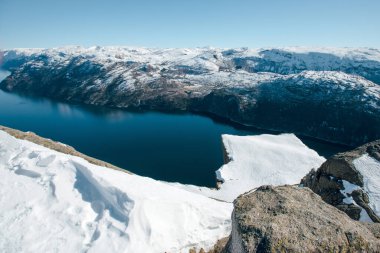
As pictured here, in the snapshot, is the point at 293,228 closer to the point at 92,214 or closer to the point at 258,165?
the point at 92,214

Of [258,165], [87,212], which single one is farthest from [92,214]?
[258,165]

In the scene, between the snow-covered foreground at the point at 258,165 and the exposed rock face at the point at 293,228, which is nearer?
the exposed rock face at the point at 293,228

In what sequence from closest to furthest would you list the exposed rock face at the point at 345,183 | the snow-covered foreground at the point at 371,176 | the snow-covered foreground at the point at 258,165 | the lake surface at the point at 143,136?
the exposed rock face at the point at 345,183, the snow-covered foreground at the point at 371,176, the snow-covered foreground at the point at 258,165, the lake surface at the point at 143,136

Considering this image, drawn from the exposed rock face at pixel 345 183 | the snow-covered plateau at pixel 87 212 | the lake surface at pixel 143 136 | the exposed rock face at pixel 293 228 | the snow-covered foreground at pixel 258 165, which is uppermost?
the exposed rock face at pixel 293 228

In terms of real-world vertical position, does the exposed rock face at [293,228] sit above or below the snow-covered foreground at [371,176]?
above

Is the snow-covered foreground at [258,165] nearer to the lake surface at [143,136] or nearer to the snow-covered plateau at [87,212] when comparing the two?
the lake surface at [143,136]

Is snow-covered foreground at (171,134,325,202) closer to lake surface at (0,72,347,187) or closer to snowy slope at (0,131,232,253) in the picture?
lake surface at (0,72,347,187)

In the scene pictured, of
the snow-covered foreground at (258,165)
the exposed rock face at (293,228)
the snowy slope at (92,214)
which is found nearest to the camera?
the exposed rock face at (293,228)

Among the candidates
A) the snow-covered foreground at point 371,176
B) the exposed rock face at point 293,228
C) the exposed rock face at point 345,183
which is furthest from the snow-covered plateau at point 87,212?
the snow-covered foreground at point 371,176
